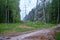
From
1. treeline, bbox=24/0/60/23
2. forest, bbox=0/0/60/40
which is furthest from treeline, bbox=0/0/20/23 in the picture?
treeline, bbox=24/0/60/23

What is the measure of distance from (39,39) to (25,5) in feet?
17.7

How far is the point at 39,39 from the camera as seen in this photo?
6281 millimetres

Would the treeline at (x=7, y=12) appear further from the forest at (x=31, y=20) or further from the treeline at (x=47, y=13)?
the treeline at (x=47, y=13)

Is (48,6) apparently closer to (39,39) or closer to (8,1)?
(8,1)

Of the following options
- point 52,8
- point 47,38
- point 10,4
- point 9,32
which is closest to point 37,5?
point 52,8

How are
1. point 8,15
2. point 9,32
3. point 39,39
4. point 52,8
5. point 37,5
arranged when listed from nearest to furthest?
point 39,39
point 9,32
point 8,15
point 52,8
point 37,5

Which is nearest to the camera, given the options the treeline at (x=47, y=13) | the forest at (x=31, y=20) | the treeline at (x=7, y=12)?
the forest at (x=31, y=20)

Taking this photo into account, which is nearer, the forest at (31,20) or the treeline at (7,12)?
the forest at (31,20)

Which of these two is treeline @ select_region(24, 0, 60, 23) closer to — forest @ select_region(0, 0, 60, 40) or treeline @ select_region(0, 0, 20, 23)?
forest @ select_region(0, 0, 60, 40)

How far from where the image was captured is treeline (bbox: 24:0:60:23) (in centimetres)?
1033

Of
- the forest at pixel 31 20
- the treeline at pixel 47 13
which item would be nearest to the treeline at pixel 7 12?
the forest at pixel 31 20

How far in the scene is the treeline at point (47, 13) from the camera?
10.3m

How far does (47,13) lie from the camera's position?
1038 centimetres

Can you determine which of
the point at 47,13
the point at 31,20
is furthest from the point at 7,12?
the point at 47,13
